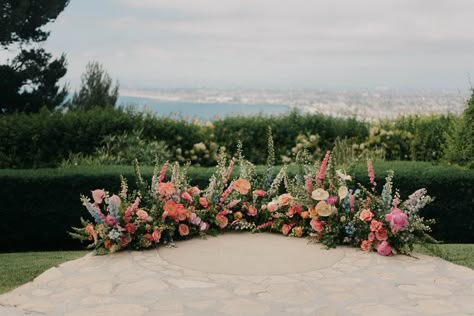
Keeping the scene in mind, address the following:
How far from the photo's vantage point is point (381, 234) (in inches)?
219

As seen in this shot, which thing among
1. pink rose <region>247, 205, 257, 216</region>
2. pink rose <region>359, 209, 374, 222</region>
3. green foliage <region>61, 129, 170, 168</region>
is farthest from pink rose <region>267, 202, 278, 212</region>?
green foliage <region>61, 129, 170, 168</region>

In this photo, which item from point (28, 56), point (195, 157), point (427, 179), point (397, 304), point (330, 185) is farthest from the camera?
point (28, 56)

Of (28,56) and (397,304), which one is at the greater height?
(28,56)

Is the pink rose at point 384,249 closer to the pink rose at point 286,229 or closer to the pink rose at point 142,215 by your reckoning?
the pink rose at point 286,229

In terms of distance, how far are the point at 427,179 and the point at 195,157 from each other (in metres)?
4.30

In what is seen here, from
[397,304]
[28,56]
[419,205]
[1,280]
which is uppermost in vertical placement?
[28,56]

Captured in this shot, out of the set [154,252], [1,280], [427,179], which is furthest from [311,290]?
[427,179]

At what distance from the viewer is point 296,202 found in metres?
6.23

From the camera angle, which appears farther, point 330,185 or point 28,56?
point 28,56

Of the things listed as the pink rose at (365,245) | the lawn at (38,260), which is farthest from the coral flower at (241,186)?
the lawn at (38,260)

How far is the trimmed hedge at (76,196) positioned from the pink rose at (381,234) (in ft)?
6.51

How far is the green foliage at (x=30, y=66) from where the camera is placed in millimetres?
15750

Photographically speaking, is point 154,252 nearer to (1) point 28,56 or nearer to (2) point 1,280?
(2) point 1,280

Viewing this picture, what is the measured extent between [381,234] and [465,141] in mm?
3125
